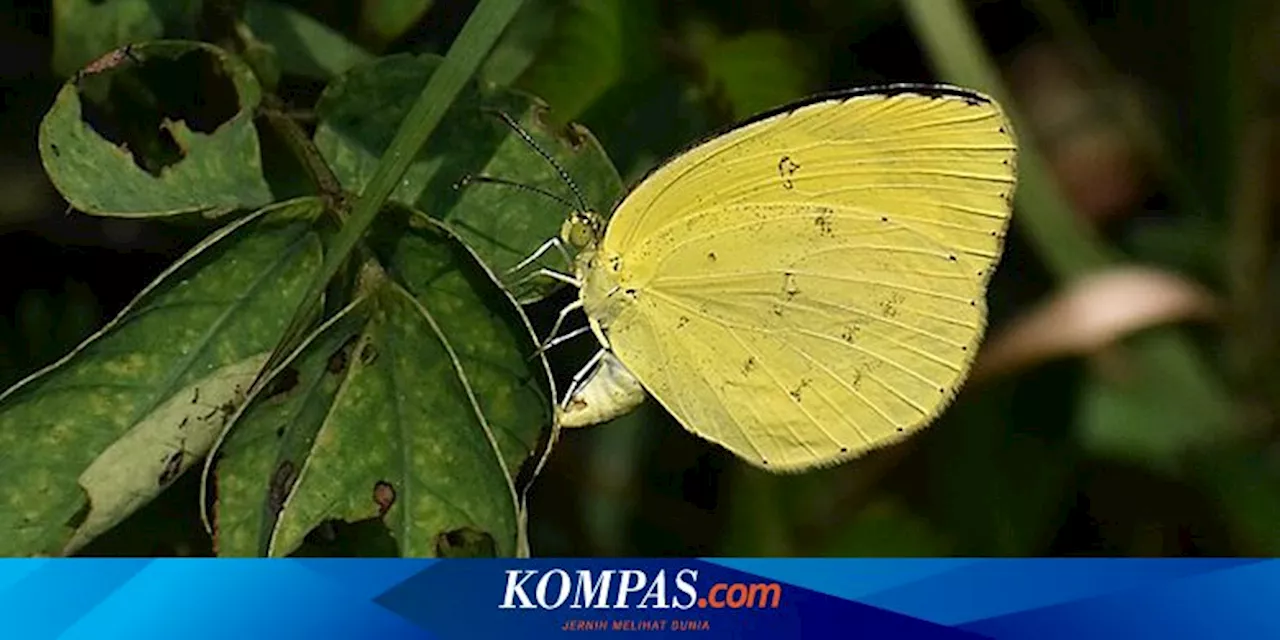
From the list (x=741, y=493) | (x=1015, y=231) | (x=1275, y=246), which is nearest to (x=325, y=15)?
(x=741, y=493)

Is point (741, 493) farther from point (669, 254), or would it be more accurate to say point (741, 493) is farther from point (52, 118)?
point (52, 118)

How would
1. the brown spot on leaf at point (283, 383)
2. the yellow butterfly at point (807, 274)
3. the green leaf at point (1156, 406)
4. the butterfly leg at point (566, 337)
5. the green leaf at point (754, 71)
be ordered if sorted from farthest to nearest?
the green leaf at point (1156, 406) < the green leaf at point (754, 71) < the yellow butterfly at point (807, 274) < the butterfly leg at point (566, 337) < the brown spot on leaf at point (283, 383)

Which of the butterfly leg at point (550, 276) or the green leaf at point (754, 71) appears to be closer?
the butterfly leg at point (550, 276)

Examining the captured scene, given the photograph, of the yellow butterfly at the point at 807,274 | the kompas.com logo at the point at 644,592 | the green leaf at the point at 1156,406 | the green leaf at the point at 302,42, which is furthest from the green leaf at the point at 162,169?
the green leaf at the point at 1156,406

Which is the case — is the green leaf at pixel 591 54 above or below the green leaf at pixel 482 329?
above

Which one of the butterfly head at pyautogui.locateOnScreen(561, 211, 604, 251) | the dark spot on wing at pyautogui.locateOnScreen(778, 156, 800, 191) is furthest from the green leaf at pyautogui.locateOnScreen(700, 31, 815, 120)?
the butterfly head at pyautogui.locateOnScreen(561, 211, 604, 251)

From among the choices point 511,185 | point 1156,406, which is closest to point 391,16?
point 511,185

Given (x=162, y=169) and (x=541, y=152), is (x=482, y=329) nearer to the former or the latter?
(x=541, y=152)

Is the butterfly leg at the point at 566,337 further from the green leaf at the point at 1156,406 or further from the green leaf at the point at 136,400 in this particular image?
the green leaf at the point at 1156,406

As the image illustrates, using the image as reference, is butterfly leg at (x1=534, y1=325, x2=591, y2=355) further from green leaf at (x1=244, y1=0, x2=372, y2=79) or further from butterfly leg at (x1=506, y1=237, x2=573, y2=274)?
green leaf at (x1=244, y1=0, x2=372, y2=79)
